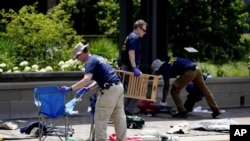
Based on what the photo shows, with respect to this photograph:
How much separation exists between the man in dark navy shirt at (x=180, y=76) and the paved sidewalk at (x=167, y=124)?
1.14 feet

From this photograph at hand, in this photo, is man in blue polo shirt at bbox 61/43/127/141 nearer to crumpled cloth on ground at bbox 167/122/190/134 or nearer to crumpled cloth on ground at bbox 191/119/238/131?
crumpled cloth on ground at bbox 167/122/190/134

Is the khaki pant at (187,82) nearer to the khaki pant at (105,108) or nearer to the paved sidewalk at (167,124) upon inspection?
the paved sidewalk at (167,124)

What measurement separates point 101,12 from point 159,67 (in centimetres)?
1076

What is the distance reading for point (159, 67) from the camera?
50.8ft

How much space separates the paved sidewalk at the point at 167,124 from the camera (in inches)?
512

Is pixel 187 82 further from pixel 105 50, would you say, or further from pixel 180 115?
pixel 105 50

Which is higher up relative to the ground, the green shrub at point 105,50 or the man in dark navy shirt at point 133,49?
the man in dark navy shirt at point 133,49

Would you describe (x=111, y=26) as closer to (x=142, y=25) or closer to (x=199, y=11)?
(x=199, y=11)

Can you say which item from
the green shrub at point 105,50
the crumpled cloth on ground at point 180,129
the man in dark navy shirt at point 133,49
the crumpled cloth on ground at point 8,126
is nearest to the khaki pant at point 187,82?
the man in dark navy shirt at point 133,49

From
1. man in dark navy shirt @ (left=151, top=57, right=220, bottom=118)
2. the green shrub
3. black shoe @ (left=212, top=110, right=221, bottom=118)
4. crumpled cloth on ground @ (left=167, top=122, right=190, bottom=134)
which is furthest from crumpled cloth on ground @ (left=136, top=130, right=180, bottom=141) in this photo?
the green shrub

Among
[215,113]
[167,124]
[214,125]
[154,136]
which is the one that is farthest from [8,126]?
[215,113]

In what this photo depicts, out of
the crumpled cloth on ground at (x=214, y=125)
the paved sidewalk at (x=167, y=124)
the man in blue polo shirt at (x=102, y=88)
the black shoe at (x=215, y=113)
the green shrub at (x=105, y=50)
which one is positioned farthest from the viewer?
the green shrub at (x=105, y=50)

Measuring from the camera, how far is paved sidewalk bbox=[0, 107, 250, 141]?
1300 centimetres

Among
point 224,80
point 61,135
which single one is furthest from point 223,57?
point 61,135
